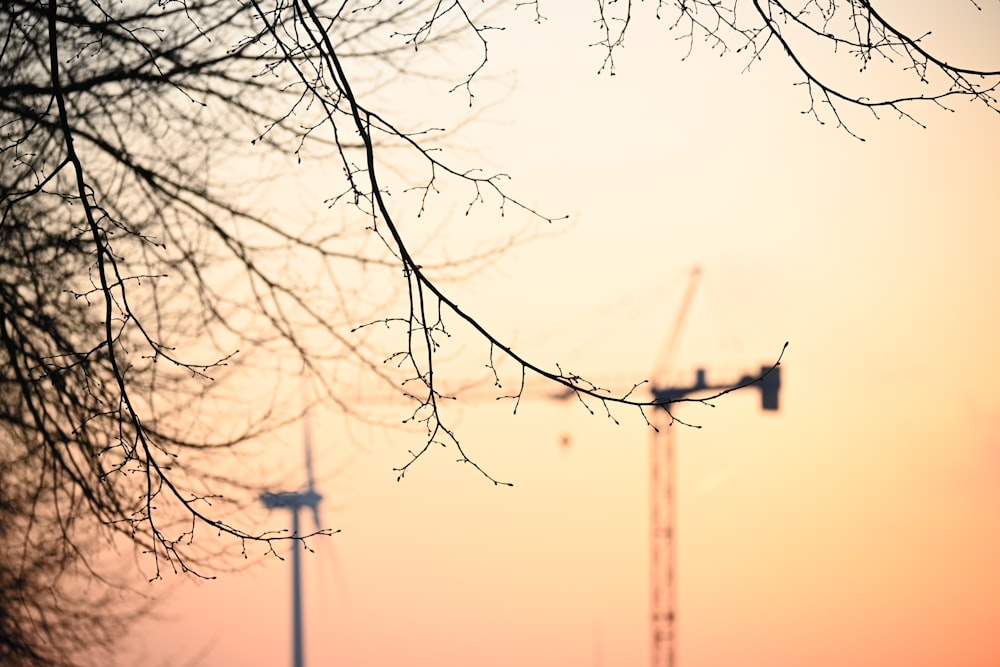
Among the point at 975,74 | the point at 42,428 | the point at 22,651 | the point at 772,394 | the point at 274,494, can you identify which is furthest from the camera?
the point at 772,394

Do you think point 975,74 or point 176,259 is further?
point 176,259

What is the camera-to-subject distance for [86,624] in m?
7.26

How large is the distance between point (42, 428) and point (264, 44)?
2.71m

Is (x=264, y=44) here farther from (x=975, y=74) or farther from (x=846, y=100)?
(x=975, y=74)

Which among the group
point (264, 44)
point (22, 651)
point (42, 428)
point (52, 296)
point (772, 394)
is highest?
point (772, 394)

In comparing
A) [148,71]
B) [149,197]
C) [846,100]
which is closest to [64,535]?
[149,197]

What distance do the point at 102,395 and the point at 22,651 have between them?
2005 millimetres

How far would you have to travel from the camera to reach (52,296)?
7.06 m

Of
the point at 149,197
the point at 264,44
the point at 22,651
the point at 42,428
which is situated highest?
the point at 264,44

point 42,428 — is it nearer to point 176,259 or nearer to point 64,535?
point 64,535

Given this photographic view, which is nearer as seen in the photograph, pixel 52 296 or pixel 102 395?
pixel 102 395

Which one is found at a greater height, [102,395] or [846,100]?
[846,100]

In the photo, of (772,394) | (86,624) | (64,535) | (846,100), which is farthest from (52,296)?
(772,394)

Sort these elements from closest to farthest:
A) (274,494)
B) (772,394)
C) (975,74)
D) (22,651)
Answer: (975,74) → (274,494) → (22,651) → (772,394)
